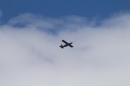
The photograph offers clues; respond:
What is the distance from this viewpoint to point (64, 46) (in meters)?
114

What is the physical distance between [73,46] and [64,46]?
5.43 metres

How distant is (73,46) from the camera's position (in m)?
110
